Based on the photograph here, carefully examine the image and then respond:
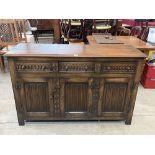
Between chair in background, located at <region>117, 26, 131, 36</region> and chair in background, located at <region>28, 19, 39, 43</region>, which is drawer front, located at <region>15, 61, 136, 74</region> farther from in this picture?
chair in background, located at <region>28, 19, 39, 43</region>

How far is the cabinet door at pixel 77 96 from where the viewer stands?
5.74 feet

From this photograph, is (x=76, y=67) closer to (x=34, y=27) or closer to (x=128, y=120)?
(x=128, y=120)

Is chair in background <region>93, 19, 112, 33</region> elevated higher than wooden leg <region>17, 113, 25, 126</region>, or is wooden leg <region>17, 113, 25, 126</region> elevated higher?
chair in background <region>93, 19, 112, 33</region>

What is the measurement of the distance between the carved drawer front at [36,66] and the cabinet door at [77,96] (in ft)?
0.53

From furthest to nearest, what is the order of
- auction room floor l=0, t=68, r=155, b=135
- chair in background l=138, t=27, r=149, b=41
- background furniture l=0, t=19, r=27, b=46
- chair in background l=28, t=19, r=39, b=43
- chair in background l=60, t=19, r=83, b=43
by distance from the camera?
1. chair in background l=28, t=19, r=39, b=43
2. chair in background l=60, t=19, r=83, b=43
3. chair in background l=138, t=27, r=149, b=41
4. background furniture l=0, t=19, r=27, b=46
5. auction room floor l=0, t=68, r=155, b=135

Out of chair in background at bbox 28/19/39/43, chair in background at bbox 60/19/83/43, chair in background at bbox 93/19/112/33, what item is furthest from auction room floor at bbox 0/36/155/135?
chair in background at bbox 28/19/39/43


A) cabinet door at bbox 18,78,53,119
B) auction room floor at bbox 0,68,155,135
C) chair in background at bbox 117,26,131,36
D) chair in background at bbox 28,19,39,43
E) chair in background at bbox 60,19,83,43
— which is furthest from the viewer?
chair in background at bbox 28,19,39,43

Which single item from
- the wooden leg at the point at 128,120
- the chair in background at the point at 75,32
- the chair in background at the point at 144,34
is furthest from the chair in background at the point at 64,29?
the wooden leg at the point at 128,120

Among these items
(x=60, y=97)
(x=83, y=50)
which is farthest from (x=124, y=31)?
(x=60, y=97)

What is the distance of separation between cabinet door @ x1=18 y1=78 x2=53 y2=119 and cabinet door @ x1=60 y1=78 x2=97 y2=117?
0.47 feet

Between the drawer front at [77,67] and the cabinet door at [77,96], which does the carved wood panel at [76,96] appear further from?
the drawer front at [77,67]

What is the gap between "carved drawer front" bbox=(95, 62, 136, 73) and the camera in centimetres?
166

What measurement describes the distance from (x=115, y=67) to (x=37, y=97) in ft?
2.86

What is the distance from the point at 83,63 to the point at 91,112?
600 mm
